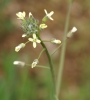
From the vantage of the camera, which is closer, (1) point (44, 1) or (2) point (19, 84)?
(2) point (19, 84)

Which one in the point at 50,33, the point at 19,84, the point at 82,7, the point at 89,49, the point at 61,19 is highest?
the point at 82,7

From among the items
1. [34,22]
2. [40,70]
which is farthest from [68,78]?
[34,22]

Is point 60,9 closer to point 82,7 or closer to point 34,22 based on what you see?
point 82,7

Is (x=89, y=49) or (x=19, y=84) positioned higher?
(x=89, y=49)

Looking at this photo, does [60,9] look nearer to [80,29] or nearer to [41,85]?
[80,29]

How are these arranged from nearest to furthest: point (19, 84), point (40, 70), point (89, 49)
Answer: point (19, 84) → point (40, 70) → point (89, 49)

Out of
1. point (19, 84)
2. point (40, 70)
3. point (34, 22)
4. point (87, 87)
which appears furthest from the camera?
point (40, 70)

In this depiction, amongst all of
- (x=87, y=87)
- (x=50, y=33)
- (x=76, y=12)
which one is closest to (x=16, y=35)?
(x=50, y=33)
